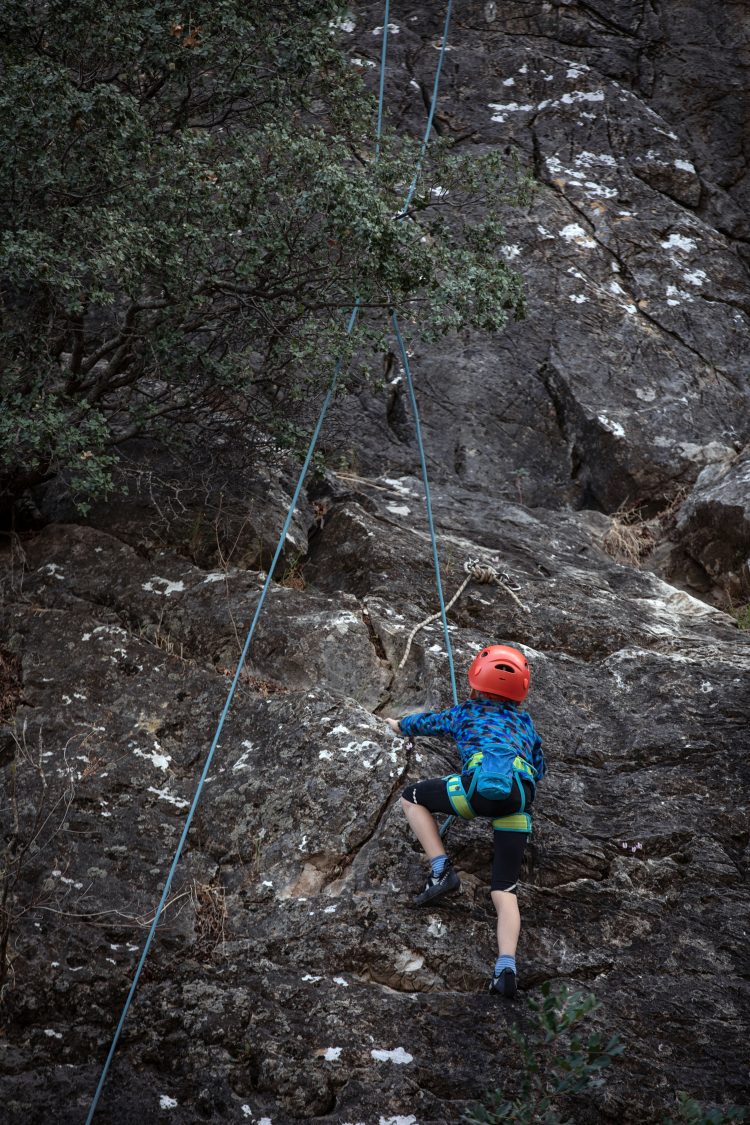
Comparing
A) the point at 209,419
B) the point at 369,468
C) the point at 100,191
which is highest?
the point at 100,191

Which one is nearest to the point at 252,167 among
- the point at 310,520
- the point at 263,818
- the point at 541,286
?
the point at 310,520

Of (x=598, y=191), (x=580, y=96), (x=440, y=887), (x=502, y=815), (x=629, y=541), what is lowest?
(x=629, y=541)

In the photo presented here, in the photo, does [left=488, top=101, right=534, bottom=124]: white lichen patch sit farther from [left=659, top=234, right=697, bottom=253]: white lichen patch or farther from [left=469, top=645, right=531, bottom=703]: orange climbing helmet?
[left=469, top=645, right=531, bottom=703]: orange climbing helmet

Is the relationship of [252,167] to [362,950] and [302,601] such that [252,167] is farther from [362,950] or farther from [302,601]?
[362,950]

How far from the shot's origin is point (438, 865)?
4.29m

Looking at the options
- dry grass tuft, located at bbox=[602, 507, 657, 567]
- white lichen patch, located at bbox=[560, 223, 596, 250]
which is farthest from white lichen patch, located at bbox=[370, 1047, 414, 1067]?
white lichen patch, located at bbox=[560, 223, 596, 250]

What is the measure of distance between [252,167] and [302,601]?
2.56m

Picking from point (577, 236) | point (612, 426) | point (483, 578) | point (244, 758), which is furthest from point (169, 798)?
point (577, 236)

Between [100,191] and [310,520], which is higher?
[100,191]

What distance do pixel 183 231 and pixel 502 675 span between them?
3.05 metres

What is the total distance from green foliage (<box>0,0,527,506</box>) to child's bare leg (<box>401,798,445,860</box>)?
2777mm

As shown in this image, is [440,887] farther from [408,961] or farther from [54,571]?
[54,571]

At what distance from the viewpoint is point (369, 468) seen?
27.0 ft

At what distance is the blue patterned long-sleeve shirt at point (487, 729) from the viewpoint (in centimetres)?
436
